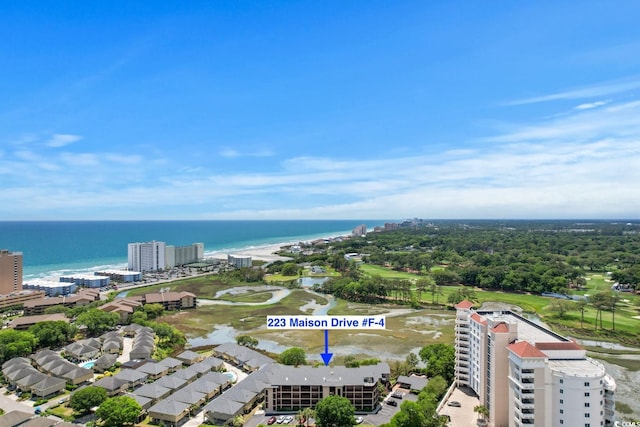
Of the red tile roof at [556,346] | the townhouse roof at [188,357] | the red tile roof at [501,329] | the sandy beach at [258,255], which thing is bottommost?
the townhouse roof at [188,357]

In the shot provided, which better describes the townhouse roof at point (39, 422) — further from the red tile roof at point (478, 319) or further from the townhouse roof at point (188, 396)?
the red tile roof at point (478, 319)

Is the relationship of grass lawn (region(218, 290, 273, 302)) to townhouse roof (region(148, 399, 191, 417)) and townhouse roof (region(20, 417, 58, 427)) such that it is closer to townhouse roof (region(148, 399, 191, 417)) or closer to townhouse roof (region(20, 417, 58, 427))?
townhouse roof (region(148, 399, 191, 417))

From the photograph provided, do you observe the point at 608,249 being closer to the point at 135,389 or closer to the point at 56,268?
the point at 135,389

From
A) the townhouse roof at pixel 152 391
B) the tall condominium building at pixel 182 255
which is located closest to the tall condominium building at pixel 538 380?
the townhouse roof at pixel 152 391

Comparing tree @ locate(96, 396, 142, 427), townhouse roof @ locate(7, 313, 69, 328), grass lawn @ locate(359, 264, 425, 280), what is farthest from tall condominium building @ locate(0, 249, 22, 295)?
grass lawn @ locate(359, 264, 425, 280)

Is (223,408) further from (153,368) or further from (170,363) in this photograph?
(170,363)

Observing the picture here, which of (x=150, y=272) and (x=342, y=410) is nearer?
(x=342, y=410)

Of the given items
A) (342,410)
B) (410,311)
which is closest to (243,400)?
(342,410)
